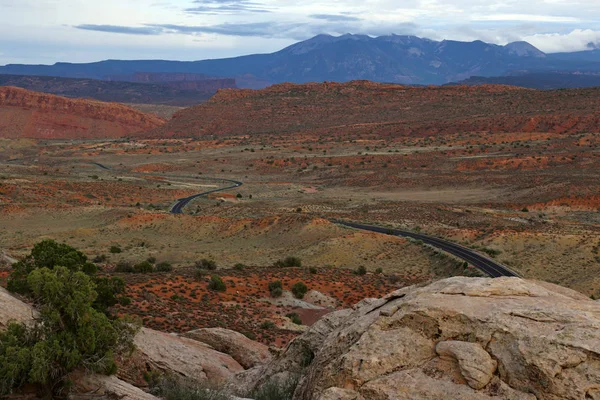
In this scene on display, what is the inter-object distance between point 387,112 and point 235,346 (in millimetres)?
153465

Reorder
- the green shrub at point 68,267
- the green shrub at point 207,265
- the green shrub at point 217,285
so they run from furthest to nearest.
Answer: the green shrub at point 207,265 < the green shrub at point 217,285 < the green shrub at point 68,267

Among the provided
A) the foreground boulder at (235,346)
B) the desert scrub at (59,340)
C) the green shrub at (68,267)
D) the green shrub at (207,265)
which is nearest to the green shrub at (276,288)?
the green shrub at (207,265)

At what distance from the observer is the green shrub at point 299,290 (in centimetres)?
3242

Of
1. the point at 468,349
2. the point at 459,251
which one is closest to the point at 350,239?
the point at 459,251

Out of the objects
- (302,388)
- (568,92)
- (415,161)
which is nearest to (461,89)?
(568,92)

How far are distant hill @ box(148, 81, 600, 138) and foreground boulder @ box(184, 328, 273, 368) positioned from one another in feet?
393

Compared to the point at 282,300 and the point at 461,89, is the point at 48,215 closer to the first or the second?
the point at 282,300

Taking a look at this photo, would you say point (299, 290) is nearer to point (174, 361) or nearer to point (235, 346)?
point (235, 346)

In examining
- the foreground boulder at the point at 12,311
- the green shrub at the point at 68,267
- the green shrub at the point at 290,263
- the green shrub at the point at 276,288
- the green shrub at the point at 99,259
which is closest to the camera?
the foreground boulder at the point at 12,311

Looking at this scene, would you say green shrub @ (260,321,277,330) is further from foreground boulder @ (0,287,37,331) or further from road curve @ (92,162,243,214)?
road curve @ (92,162,243,214)

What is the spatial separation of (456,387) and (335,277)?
28.7m

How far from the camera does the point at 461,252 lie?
45.7 meters

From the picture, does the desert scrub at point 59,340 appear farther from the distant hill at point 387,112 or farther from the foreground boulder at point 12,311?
the distant hill at point 387,112

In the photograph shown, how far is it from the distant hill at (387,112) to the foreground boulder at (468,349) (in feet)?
414
